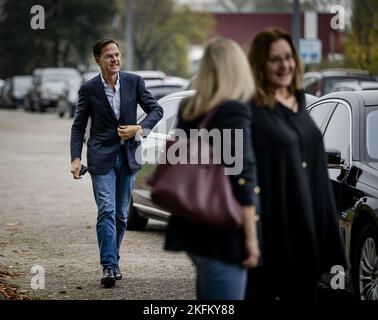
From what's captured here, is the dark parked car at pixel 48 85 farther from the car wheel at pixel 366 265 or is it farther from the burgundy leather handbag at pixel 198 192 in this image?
the burgundy leather handbag at pixel 198 192

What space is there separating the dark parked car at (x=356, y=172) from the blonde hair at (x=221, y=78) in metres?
2.61

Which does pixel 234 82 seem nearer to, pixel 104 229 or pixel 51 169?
pixel 104 229

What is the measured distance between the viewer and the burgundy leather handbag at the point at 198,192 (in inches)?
196

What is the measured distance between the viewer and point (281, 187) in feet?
17.7

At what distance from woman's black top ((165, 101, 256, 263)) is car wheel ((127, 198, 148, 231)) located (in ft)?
24.7

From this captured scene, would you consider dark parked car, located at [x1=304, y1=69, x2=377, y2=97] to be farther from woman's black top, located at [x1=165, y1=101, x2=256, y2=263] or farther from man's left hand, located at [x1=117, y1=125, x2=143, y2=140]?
woman's black top, located at [x1=165, y1=101, x2=256, y2=263]

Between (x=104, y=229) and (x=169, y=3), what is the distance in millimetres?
67201

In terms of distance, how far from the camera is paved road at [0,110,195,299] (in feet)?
29.7

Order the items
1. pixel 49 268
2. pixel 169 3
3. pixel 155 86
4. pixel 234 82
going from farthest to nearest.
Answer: pixel 169 3 → pixel 155 86 → pixel 49 268 → pixel 234 82

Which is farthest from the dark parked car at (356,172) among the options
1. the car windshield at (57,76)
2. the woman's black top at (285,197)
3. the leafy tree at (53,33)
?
the leafy tree at (53,33)

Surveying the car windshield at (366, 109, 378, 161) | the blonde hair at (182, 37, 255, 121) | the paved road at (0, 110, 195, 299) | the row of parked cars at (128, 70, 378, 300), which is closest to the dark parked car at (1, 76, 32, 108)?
the paved road at (0, 110, 195, 299)

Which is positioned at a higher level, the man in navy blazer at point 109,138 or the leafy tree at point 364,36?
the leafy tree at point 364,36
